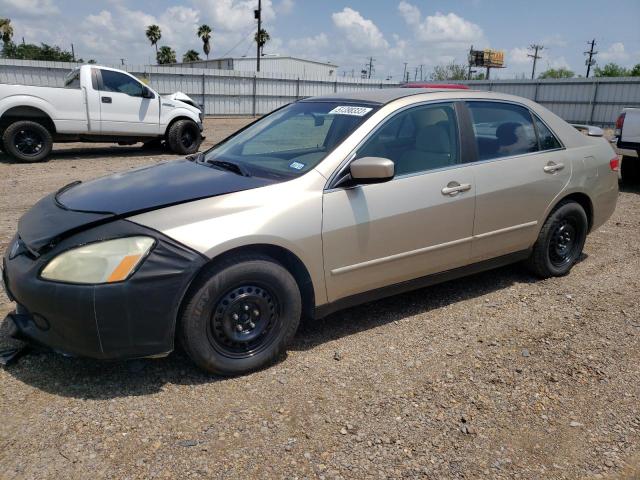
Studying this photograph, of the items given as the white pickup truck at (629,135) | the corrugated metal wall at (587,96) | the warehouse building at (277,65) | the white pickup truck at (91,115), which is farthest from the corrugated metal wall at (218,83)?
the warehouse building at (277,65)

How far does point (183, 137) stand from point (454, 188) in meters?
9.98

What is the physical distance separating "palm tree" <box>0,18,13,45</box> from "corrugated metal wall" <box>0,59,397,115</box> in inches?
1667

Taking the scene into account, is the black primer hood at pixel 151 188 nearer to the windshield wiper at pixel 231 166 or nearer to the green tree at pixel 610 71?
the windshield wiper at pixel 231 166

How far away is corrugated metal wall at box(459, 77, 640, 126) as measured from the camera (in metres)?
23.5

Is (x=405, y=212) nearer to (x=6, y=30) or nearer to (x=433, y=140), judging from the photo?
(x=433, y=140)

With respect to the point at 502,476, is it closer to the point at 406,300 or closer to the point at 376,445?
the point at 376,445

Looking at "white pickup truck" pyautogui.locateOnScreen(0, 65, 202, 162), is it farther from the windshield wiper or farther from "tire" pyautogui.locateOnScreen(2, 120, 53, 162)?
the windshield wiper

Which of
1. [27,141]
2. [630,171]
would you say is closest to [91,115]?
[27,141]

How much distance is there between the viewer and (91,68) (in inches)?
447

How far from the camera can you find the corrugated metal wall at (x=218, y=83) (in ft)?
67.5

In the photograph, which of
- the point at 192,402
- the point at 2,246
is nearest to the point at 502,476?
the point at 192,402

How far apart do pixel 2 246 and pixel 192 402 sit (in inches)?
138

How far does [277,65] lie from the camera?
5216cm

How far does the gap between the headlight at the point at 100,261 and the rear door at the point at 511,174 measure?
245cm
